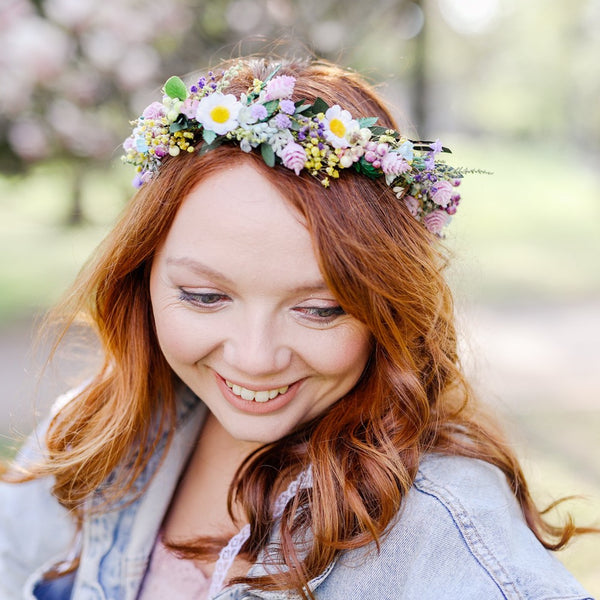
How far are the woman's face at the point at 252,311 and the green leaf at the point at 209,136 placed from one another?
0.07 m

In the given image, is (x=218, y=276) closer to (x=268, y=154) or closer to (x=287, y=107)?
(x=268, y=154)

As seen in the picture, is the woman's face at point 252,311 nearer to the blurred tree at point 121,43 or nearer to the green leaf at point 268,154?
the green leaf at point 268,154

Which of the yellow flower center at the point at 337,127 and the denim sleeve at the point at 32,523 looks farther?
the denim sleeve at the point at 32,523

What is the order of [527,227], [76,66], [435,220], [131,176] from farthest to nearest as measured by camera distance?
[527,227], [131,176], [76,66], [435,220]

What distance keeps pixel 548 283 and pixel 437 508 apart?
283 inches

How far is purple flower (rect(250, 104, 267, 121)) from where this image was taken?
146cm

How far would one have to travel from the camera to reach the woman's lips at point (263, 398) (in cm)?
156

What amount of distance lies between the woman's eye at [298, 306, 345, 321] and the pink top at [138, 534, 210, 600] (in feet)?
2.43

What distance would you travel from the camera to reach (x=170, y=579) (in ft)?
6.13

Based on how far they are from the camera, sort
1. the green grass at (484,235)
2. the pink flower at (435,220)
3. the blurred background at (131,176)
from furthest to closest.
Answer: the green grass at (484,235) → the blurred background at (131,176) → the pink flower at (435,220)

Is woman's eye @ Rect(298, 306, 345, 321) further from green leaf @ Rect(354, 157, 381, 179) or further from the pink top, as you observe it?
the pink top

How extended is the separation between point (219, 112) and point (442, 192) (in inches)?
19.3

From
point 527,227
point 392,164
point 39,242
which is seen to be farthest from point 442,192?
point 527,227

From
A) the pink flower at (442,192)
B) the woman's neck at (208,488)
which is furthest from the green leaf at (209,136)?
the woman's neck at (208,488)
